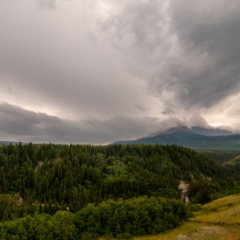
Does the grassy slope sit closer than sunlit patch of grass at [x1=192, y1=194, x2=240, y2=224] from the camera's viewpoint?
Yes

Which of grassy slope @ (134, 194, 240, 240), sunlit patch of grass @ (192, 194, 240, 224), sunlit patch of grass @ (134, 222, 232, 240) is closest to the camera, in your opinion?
sunlit patch of grass @ (134, 222, 232, 240)

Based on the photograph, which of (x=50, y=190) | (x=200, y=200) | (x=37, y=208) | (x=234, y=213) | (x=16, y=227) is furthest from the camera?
(x=50, y=190)

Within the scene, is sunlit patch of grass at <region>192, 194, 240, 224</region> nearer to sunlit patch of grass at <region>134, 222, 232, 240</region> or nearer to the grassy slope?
the grassy slope

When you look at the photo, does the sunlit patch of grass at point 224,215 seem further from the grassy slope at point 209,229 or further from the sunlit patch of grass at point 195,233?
the sunlit patch of grass at point 195,233

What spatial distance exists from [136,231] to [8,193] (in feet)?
471

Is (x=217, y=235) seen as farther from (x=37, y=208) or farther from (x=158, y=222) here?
(x=37, y=208)

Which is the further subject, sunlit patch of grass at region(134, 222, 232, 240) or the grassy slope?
the grassy slope

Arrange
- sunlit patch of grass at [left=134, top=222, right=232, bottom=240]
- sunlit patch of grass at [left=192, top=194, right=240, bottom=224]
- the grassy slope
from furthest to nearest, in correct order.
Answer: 1. sunlit patch of grass at [left=192, top=194, right=240, bottom=224]
2. the grassy slope
3. sunlit patch of grass at [left=134, top=222, right=232, bottom=240]

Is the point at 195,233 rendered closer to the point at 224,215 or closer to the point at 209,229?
the point at 209,229

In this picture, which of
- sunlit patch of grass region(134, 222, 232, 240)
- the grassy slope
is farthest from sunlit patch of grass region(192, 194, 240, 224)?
sunlit patch of grass region(134, 222, 232, 240)

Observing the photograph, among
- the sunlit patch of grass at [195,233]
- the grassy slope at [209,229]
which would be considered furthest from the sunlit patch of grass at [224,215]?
A: the sunlit patch of grass at [195,233]

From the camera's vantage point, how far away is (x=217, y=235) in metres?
76.2

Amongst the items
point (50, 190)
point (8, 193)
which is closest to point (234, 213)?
point (50, 190)

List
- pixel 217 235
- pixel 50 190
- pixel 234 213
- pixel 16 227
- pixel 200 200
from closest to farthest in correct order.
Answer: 1. pixel 217 235
2. pixel 234 213
3. pixel 16 227
4. pixel 200 200
5. pixel 50 190
